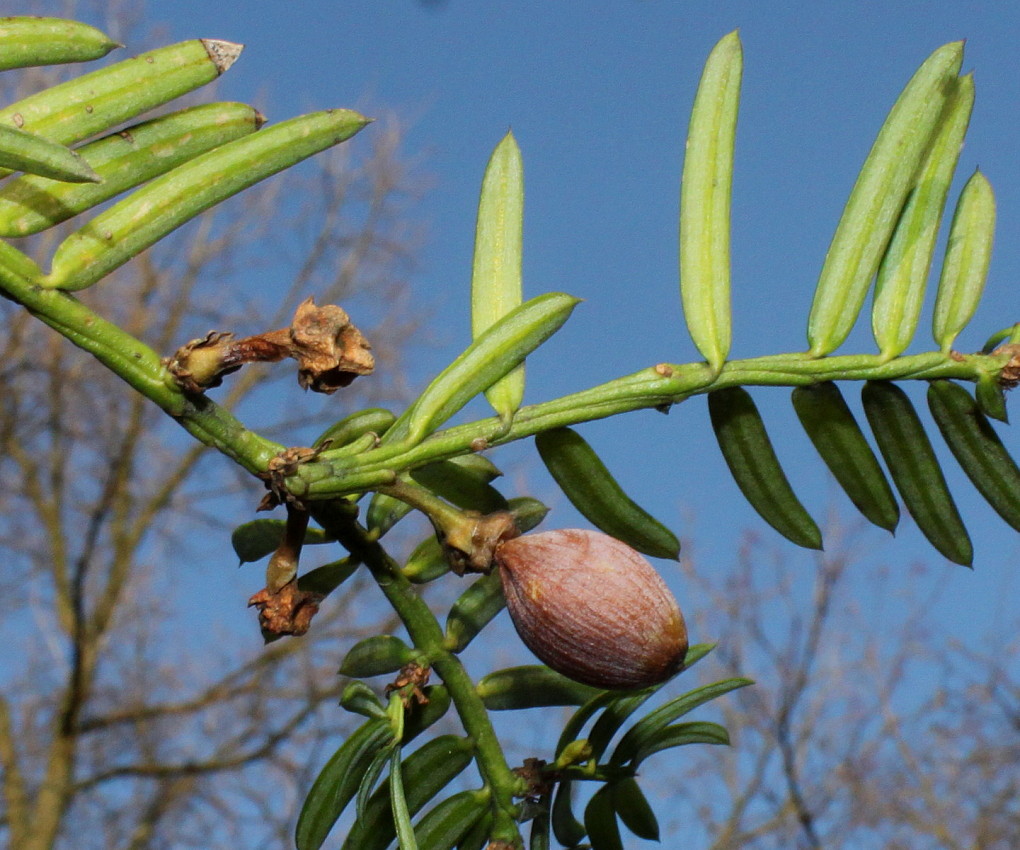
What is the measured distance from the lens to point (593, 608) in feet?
1.77

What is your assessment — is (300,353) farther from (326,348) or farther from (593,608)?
(593,608)

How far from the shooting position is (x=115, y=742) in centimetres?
752

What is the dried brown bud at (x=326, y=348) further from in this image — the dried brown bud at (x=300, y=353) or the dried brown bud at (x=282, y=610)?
the dried brown bud at (x=282, y=610)

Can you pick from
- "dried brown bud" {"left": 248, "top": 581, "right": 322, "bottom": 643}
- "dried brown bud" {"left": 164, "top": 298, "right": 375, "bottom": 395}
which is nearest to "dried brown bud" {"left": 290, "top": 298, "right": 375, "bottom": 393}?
"dried brown bud" {"left": 164, "top": 298, "right": 375, "bottom": 395}

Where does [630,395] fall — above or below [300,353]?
below

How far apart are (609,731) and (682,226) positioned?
0.34 m

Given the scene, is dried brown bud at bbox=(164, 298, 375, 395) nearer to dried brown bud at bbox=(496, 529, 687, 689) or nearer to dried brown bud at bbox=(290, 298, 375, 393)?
dried brown bud at bbox=(290, 298, 375, 393)

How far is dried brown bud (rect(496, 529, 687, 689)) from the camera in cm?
54

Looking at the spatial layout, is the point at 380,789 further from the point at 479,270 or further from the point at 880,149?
the point at 880,149

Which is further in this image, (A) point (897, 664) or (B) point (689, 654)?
(A) point (897, 664)

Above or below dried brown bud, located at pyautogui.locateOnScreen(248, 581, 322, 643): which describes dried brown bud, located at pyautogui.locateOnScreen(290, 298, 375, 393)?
above

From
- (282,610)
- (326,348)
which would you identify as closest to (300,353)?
(326,348)

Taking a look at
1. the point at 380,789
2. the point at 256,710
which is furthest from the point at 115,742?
the point at 380,789

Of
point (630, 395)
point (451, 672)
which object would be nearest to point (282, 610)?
point (451, 672)
